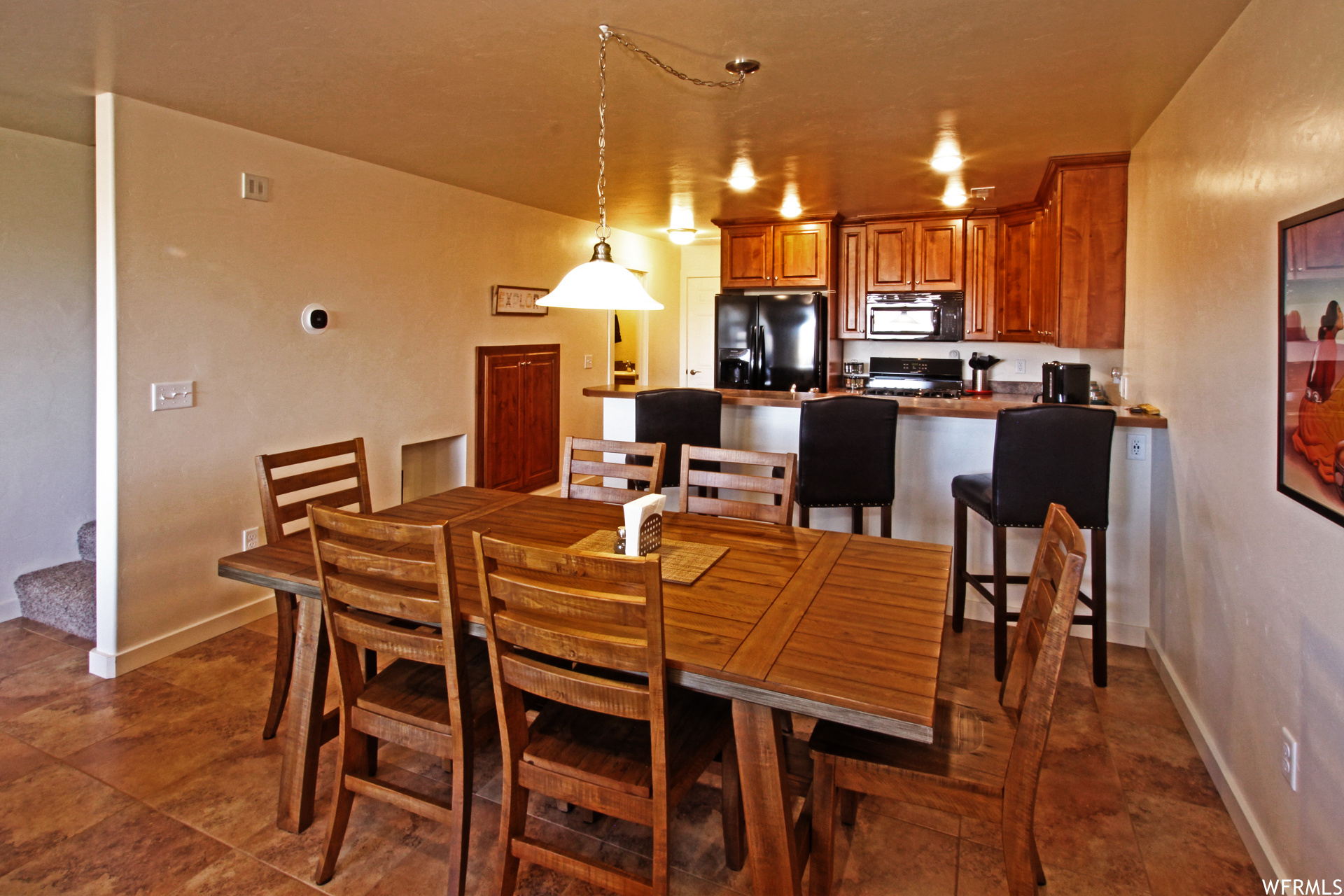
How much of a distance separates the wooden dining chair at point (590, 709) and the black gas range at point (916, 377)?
4.66 m

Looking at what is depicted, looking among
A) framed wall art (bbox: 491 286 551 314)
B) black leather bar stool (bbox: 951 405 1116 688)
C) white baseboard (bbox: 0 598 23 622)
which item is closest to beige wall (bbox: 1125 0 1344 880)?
black leather bar stool (bbox: 951 405 1116 688)

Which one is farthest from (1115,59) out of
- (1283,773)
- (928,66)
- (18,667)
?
(18,667)

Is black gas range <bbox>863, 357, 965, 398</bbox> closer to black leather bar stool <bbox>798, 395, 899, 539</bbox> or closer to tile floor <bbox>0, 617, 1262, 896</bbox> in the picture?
black leather bar stool <bbox>798, 395, 899, 539</bbox>

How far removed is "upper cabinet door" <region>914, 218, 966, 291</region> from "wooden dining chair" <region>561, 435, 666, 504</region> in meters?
3.69

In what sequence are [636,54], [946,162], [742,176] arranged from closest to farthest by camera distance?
[636,54], [946,162], [742,176]

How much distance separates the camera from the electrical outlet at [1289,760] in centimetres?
168

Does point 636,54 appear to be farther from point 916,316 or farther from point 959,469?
point 916,316

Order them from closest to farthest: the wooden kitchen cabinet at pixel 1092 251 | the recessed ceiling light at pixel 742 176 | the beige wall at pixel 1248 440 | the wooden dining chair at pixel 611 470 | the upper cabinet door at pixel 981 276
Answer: the beige wall at pixel 1248 440, the wooden dining chair at pixel 611 470, the wooden kitchen cabinet at pixel 1092 251, the recessed ceiling light at pixel 742 176, the upper cabinet door at pixel 981 276

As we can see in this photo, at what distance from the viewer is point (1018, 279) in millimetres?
5336

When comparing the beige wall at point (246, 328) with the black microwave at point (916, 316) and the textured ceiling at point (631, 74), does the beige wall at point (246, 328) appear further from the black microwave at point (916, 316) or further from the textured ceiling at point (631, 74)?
the black microwave at point (916, 316)

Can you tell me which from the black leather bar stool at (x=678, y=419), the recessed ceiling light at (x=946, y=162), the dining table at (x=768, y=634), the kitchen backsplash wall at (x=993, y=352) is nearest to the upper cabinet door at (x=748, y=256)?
the kitchen backsplash wall at (x=993, y=352)

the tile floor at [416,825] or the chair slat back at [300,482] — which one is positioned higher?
the chair slat back at [300,482]

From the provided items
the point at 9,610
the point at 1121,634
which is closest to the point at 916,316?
the point at 1121,634

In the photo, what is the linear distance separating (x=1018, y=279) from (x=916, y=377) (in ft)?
3.66
